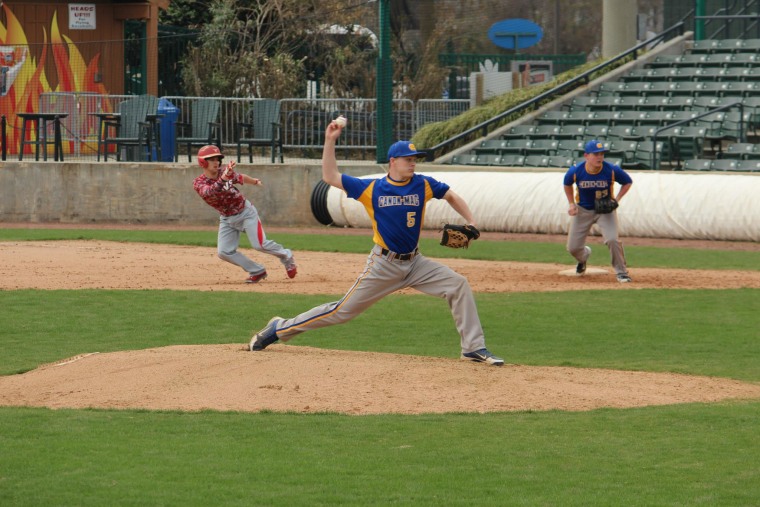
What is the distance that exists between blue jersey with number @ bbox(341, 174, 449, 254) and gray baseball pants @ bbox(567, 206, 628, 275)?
269 inches

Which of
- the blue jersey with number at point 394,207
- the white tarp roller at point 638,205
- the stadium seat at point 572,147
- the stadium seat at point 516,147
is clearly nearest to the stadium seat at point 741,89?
the stadium seat at point 572,147

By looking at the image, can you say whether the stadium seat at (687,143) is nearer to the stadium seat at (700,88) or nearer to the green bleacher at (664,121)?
the green bleacher at (664,121)

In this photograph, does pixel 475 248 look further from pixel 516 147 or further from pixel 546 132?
pixel 546 132

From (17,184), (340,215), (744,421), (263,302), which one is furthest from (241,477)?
(17,184)

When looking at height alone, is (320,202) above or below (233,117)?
below

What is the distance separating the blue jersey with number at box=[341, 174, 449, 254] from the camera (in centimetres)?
978

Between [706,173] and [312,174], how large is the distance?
7.81m

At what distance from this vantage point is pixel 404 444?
299 inches

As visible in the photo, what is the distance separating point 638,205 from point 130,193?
405 inches

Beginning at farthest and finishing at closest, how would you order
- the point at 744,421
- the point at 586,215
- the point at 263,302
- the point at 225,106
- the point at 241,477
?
the point at 225,106 → the point at 586,215 → the point at 263,302 → the point at 744,421 → the point at 241,477

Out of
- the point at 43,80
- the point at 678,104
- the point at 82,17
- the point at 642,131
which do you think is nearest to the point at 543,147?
the point at 642,131

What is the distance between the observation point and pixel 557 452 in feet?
24.2

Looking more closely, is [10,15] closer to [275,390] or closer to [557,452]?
[275,390]

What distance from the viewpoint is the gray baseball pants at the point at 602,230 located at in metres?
16.2
